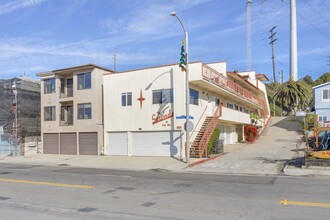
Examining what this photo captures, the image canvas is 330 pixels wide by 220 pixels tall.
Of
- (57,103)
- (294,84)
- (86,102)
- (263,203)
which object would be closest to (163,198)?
(263,203)

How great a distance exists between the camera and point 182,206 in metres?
8.57

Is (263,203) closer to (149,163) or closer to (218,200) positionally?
(218,200)

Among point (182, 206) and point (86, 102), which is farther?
point (86, 102)

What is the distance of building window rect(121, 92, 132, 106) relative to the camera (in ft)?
91.5

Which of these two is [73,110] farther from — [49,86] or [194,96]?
[194,96]

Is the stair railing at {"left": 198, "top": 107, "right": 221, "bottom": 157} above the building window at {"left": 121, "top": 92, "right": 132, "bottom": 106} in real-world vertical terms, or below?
below

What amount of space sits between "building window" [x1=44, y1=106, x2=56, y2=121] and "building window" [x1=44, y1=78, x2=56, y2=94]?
1.57 m

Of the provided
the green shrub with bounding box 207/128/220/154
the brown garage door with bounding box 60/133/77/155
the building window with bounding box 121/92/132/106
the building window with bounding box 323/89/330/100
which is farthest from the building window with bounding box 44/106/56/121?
the building window with bounding box 323/89/330/100

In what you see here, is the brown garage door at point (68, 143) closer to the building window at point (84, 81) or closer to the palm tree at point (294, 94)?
the building window at point (84, 81)

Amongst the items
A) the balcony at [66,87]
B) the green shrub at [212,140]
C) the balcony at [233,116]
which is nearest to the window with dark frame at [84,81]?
the balcony at [66,87]

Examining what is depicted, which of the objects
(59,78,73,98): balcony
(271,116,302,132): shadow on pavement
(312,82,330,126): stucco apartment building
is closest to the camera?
(59,78,73,98): balcony

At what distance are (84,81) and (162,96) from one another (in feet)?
27.0

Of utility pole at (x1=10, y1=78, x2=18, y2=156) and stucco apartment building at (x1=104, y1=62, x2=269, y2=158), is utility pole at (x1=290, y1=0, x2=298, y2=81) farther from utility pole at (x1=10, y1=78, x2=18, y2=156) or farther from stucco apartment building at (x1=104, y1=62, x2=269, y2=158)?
utility pole at (x1=10, y1=78, x2=18, y2=156)

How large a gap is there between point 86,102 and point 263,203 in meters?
23.5
